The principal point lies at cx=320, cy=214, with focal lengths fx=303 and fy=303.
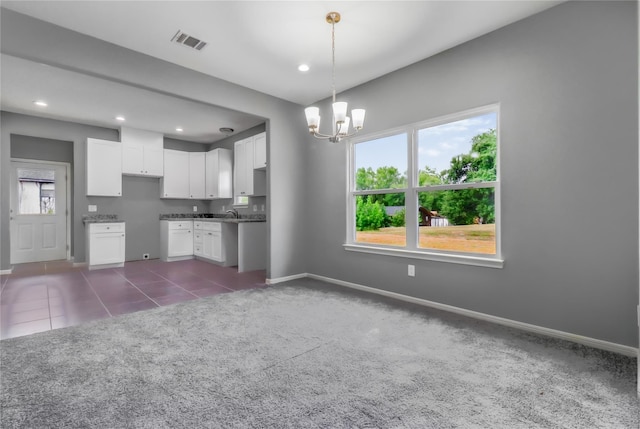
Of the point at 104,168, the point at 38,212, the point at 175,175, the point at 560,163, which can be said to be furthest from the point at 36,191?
the point at 560,163

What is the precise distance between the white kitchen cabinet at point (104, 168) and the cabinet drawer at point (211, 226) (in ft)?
5.74

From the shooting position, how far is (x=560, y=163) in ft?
8.41

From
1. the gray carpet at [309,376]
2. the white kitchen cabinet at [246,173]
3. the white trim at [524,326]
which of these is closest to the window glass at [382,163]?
the white trim at [524,326]

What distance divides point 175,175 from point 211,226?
1.67 m

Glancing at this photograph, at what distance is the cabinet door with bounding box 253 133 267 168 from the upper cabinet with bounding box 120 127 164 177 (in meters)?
2.38

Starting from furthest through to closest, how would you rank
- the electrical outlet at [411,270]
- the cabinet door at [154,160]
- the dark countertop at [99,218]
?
the cabinet door at [154,160] < the dark countertop at [99,218] < the electrical outlet at [411,270]

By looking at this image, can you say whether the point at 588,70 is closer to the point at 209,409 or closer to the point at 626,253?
the point at 626,253

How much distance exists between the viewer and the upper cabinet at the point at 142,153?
20.3 ft

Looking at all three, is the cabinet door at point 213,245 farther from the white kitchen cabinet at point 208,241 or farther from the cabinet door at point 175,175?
the cabinet door at point 175,175

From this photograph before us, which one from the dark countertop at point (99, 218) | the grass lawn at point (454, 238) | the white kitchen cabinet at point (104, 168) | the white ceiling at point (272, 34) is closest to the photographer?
the white ceiling at point (272, 34)

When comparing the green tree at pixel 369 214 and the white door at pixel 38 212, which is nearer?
the green tree at pixel 369 214

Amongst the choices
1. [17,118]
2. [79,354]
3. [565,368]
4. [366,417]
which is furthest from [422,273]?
[17,118]

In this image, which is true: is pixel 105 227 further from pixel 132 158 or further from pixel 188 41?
pixel 188 41

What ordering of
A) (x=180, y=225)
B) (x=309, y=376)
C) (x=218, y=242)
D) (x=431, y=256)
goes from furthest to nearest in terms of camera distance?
(x=180, y=225), (x=218, y=242), (x=431, y=256), (x=309, y=376)
